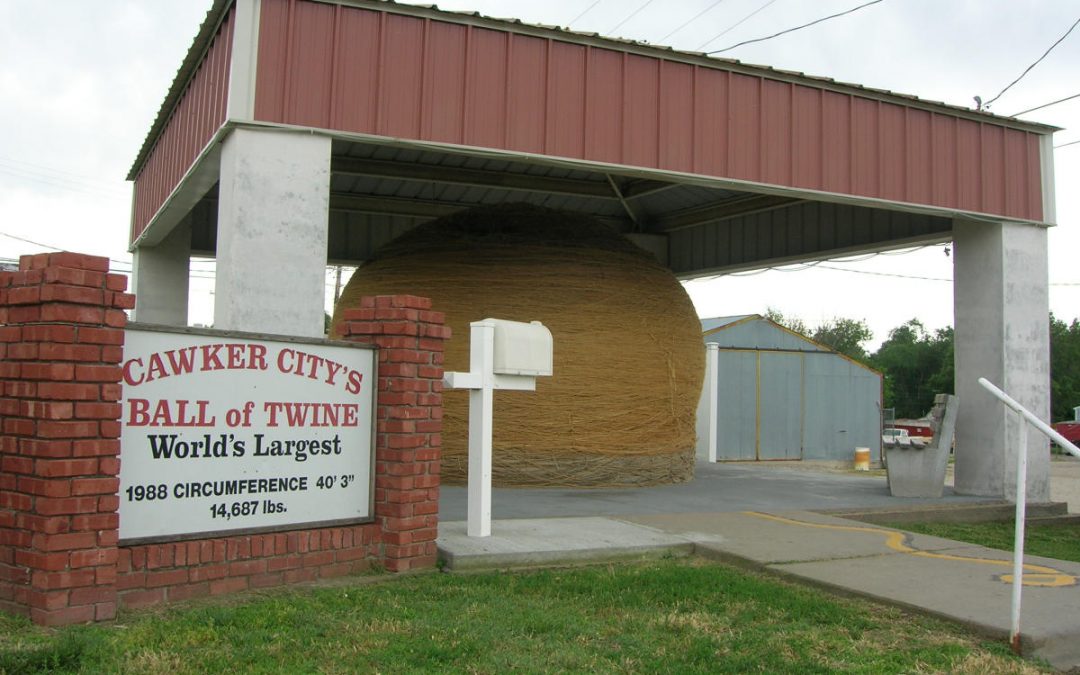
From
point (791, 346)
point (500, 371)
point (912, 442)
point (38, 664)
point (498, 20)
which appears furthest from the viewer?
point (791, 346)

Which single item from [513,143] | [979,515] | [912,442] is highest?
[513,143]

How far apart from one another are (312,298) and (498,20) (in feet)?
11.4

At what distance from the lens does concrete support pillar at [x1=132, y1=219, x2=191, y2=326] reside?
53.7ft

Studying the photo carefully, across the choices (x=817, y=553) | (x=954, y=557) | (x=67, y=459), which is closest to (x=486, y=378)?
(x=817, y=553)

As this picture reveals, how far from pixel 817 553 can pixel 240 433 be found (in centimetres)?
470

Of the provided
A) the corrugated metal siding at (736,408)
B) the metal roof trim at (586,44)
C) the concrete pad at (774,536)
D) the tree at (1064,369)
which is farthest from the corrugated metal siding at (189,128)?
the tree at (1064,369)

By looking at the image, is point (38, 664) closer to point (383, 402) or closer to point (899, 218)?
point (383, 402)

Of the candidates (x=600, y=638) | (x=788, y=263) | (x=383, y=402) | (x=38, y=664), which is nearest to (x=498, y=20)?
(x=383, y=402)

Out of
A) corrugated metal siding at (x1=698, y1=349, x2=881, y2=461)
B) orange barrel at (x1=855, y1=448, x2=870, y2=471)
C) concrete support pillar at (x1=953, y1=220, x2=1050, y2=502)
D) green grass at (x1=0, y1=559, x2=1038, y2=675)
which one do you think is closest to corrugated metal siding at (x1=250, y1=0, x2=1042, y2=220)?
concrete support pillar at (x1=953, y1=220, x2=1050, y2=502)

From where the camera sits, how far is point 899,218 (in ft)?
51.5

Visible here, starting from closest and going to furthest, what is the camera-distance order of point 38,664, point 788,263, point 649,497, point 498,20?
point 38,664 → point 498,20 → point 649,497 → point 788,263

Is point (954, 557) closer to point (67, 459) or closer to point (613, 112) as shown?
point (613, 112)

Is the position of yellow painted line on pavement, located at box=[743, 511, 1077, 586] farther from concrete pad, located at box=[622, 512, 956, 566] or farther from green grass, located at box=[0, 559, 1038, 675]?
green grass, located at box=[0, 559, 1038, 675]

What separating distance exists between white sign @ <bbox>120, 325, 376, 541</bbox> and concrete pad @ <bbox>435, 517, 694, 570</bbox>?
1.01 m
